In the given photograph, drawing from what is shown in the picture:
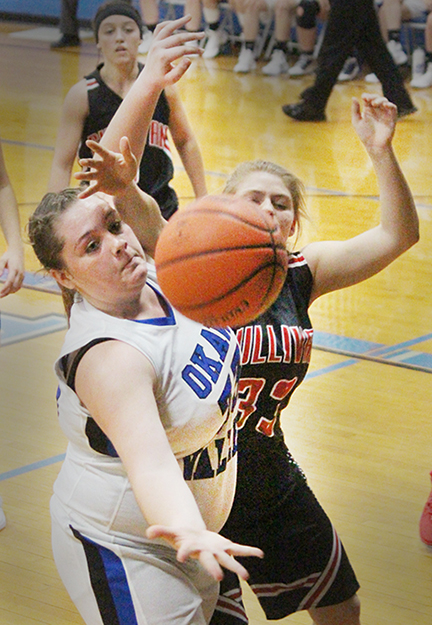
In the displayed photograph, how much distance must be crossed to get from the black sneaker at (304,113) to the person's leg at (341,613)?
8400 millimetres

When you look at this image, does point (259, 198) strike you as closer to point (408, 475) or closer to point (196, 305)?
point (196, 305)

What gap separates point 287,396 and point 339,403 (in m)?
2.06

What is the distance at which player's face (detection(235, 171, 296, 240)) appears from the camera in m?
2.38

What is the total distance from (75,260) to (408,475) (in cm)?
224

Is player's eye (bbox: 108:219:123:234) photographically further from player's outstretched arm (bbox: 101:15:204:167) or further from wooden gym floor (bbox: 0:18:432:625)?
wooden gym floor (bbox: 0:18:432:625)

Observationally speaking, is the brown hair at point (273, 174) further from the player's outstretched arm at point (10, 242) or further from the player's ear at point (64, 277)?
the player's outstretched arm at point (10, 242)

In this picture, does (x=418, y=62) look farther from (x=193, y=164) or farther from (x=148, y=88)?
(x=148, y=88)

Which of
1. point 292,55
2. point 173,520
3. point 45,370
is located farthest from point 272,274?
point 292,55

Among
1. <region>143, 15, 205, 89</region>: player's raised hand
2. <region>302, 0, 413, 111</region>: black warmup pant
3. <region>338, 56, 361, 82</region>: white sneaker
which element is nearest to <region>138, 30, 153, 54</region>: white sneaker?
<region>338, 56, 361, 82</region>: white sneaker

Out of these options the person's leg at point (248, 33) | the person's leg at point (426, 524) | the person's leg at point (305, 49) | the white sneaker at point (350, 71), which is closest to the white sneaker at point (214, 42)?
the person's leg at point (248, 33)

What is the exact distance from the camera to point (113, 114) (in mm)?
4043

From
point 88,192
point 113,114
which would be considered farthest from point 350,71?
point 88,192

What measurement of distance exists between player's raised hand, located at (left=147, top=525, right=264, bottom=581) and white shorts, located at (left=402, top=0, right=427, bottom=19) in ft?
39.3

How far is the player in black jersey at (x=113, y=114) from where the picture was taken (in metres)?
4.07
